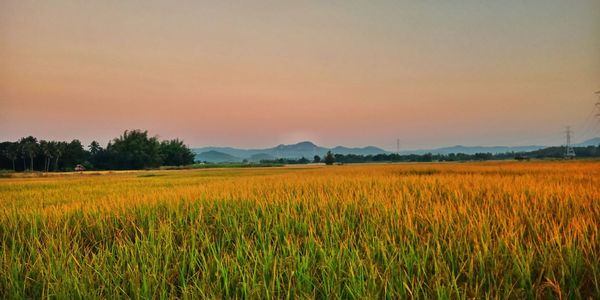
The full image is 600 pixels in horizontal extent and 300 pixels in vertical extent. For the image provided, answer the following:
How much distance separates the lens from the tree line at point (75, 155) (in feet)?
264

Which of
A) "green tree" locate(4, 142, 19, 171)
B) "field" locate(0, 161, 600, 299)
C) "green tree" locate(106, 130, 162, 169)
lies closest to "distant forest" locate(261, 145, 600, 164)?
"green tree" locate(106, 130, 162, 169)

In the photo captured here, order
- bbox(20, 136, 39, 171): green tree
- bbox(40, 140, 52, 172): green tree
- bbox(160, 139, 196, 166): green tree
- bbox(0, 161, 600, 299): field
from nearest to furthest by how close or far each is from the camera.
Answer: bbox(0, 161, 600, 299): field, bbox(20, 136, 39, 171): green tree, bbox(40, 140, 52, 172): green tree, bbox(160, 139, 196, 166): green tree

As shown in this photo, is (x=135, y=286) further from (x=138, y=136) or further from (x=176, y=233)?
(x=138, y=136)

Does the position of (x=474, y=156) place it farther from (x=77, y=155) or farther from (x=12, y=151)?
(x=12, y=151)

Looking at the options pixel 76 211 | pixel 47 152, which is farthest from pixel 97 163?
pixel 76 211

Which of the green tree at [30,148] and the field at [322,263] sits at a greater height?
the green tree at [30,148]

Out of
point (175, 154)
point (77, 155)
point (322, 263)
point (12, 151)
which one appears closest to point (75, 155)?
point (77, 155)

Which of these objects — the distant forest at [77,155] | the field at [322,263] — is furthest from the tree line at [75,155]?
the field at [322,263]

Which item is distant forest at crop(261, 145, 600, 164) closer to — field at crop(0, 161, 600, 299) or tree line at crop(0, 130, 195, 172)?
tree line at crop(0, 130, 195, 172)

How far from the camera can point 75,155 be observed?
294 feet

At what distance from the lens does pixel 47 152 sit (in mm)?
83938

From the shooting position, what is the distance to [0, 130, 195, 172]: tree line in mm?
80375

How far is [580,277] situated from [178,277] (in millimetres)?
2991

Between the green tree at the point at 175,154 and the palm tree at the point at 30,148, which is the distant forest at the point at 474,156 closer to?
the green tree at the point at 175,154
